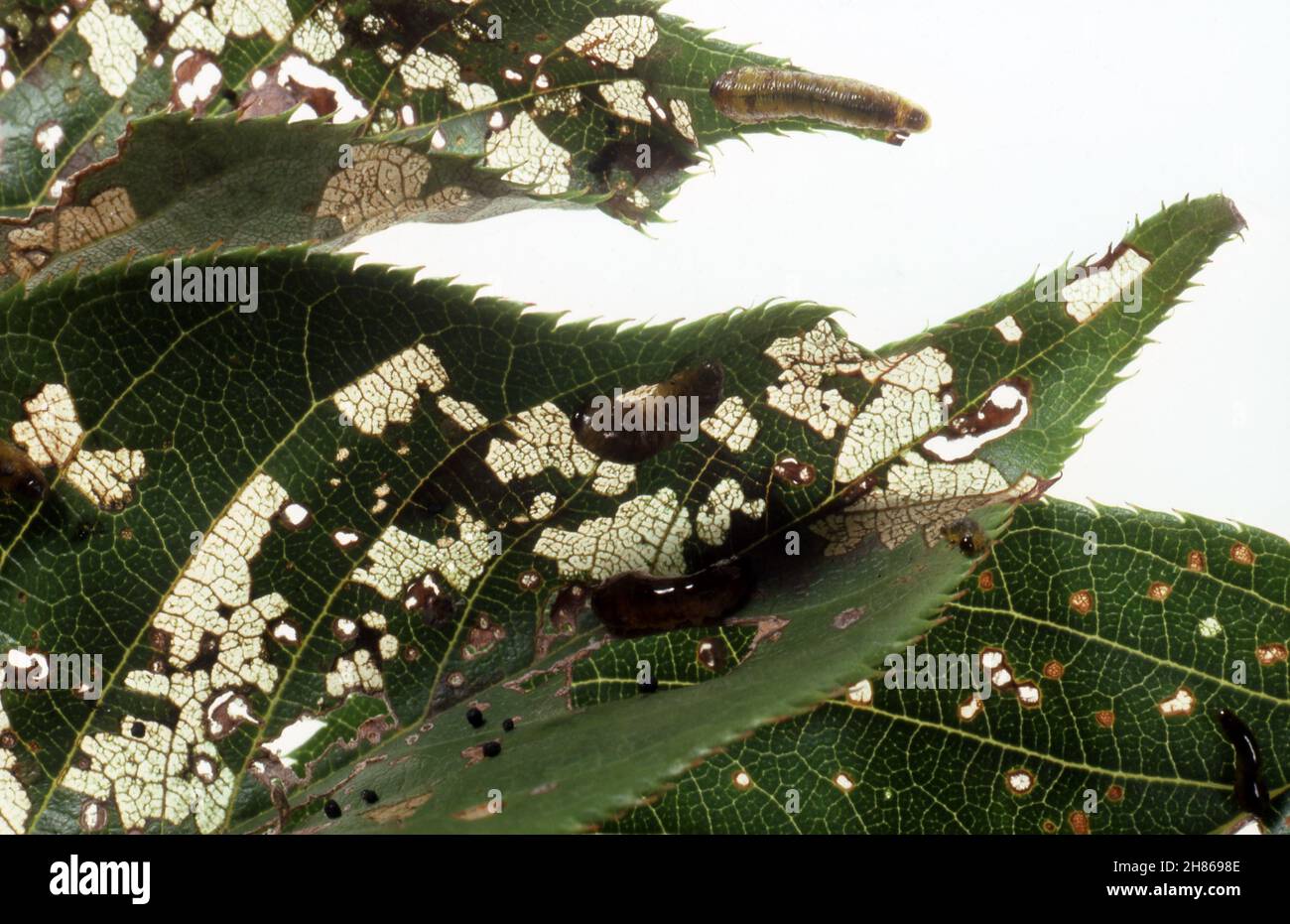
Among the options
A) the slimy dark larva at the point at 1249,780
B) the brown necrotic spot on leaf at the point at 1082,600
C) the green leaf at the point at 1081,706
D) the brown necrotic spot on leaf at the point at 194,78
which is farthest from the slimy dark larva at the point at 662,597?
the brown necrotic spot on leaf at the point at 194,78

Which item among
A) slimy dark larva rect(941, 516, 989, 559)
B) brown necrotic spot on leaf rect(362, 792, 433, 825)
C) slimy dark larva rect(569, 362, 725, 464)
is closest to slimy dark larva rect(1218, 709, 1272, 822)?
slimy dark larva rect(941, 516, 989, 559)

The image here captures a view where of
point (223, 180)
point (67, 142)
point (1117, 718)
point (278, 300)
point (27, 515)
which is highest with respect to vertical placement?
point (67, 142)

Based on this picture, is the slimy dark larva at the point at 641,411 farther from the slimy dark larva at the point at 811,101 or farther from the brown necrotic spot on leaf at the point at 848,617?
the slimy dark larva at the point at 811,101

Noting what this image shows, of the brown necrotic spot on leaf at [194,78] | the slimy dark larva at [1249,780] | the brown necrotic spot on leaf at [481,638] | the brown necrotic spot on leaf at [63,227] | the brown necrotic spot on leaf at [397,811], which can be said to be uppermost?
the brown necrotic spot on leaf at [194,78]

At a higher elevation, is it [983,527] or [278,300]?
[278,300]

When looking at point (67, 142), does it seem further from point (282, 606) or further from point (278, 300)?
point (282, 606)

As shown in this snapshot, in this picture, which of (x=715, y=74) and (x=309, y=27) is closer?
(x=309, y=27)
